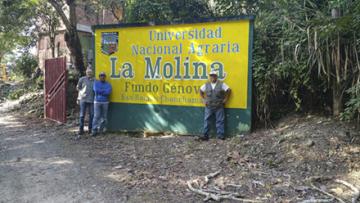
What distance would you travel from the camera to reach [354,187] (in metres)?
4.92

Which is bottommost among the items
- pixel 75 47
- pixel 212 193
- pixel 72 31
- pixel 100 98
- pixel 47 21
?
pixel 212 193

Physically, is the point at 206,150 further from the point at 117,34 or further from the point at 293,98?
the point at 117,34

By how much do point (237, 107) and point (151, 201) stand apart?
3.62 m

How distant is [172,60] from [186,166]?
306cm

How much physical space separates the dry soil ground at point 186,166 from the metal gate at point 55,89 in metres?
2.77

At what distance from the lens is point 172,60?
8711 mm

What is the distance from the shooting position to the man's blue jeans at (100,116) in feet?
30.0

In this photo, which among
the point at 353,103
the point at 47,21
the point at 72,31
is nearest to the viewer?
the point at 353,103

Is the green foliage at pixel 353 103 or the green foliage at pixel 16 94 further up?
the green foliage at pixel 353 103

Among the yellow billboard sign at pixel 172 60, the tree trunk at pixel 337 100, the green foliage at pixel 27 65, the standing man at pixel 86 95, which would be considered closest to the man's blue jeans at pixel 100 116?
the standing man at pixel 86 95

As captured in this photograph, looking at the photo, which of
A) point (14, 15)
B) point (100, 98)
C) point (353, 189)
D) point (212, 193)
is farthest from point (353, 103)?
point (14, 15)

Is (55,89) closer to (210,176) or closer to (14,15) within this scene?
(14,15)

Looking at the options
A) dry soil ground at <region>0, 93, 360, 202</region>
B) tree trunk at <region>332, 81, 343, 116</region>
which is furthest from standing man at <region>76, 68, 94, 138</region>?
tree trunk at <region>332, 81, 343, 116</region>

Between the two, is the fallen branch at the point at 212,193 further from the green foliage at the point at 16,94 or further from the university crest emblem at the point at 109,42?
the green foliage at the point at 16,94
